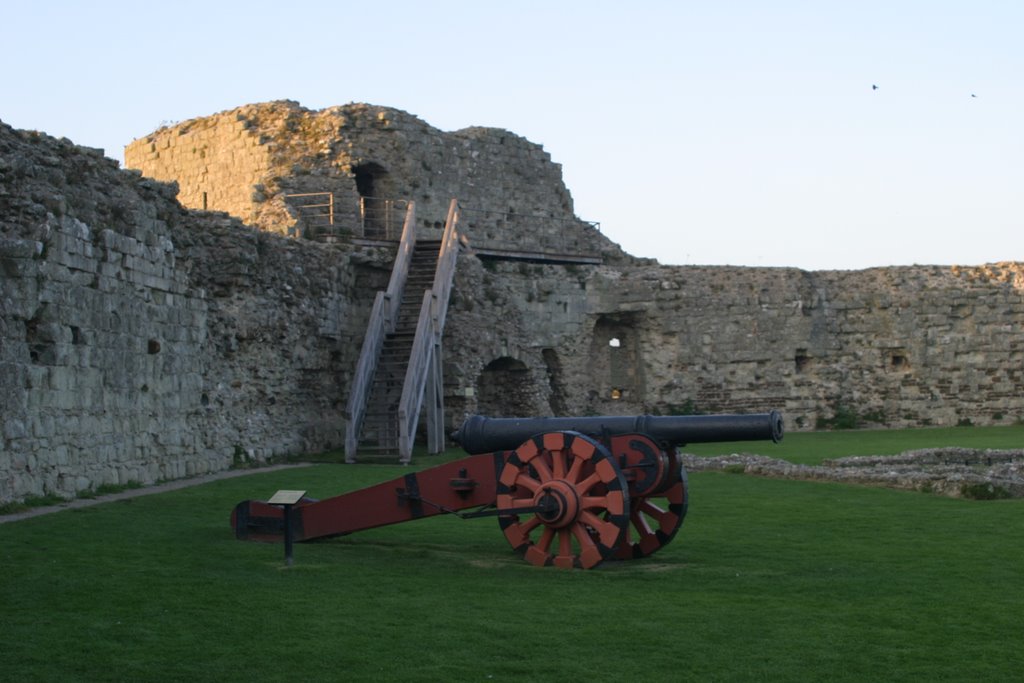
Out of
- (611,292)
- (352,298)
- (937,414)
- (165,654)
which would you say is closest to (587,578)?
(165,654)

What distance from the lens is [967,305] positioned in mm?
27125

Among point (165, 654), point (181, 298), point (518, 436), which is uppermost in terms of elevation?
point (181, 298)

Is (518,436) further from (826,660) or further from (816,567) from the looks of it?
(826,660)

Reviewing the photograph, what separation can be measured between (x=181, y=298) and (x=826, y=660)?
11.1 m

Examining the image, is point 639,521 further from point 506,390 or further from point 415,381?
point 506,390

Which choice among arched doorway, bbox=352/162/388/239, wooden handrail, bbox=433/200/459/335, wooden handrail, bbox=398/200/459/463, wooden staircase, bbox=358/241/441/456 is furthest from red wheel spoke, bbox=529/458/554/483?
arched doorway, bbox=352/162/388/239

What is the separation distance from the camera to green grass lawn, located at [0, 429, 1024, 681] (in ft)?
20.7

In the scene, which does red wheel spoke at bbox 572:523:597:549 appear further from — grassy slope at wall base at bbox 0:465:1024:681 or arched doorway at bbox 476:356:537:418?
arched doorway at bbox 476:356:537:418

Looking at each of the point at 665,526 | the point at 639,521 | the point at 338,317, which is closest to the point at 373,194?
the point at 338,317

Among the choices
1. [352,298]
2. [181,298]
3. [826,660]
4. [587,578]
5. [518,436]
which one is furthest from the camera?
[352,298]

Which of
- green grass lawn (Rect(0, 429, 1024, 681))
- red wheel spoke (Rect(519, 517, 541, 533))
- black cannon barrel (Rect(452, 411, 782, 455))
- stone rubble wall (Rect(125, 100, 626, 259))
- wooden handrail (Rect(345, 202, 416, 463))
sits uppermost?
stone rubble wall (Rect(125, 100, 626, 259))

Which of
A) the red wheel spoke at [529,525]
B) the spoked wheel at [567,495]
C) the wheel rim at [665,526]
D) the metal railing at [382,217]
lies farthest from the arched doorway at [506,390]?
the spoked wheel at [567,495]

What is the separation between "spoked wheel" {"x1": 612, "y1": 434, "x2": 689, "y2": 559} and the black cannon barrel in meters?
0.11

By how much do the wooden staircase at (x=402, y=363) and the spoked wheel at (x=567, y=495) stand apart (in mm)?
9126
